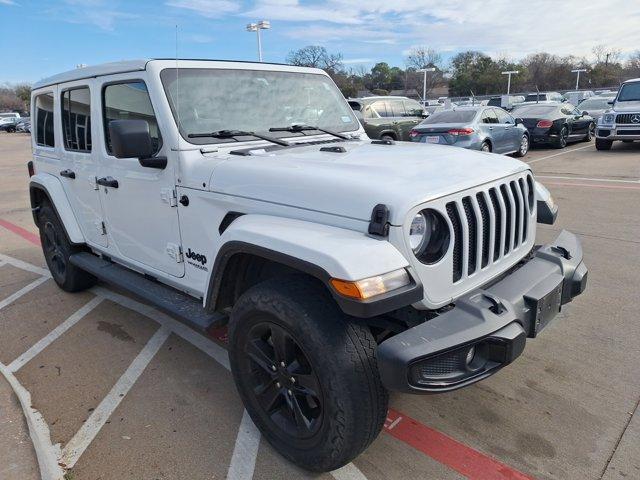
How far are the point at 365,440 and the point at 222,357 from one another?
1.73m

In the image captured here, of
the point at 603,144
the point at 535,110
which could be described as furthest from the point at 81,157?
the point at 535,110

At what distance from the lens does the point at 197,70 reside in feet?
10.7

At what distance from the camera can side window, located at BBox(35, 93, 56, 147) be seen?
4539mm

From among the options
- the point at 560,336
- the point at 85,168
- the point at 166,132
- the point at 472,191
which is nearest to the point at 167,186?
the point at 166,132

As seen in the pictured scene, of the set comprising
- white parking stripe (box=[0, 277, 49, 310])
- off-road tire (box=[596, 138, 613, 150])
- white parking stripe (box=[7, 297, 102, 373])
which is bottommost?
white parking stripe (box=[0, 277, 49, 310])

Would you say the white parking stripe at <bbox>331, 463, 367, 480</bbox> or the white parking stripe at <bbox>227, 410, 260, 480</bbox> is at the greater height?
the white parking stripe at <bbox>331, 463, 367, 480</bbox>

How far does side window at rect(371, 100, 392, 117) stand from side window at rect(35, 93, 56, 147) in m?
10.1

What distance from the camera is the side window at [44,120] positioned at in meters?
4.54

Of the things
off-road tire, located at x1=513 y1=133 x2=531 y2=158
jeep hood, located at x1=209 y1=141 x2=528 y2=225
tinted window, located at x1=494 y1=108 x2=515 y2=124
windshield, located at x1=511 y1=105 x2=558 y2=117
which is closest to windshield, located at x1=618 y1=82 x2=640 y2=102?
windshield, located at x1=511 y1=105 x2=558 y2=117

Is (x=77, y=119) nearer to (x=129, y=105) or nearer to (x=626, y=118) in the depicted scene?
(x=129, y=105)

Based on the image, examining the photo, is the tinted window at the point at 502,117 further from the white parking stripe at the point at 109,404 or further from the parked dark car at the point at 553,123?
the white parking stripe at the point at 109,404

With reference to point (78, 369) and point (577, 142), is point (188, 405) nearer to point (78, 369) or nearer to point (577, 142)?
point (78, 369)

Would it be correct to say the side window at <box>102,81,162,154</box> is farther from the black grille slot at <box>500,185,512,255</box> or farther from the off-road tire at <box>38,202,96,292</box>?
the black grille slot at <box>500,185,512,255</box>

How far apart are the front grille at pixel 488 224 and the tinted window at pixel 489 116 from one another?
402 inches
